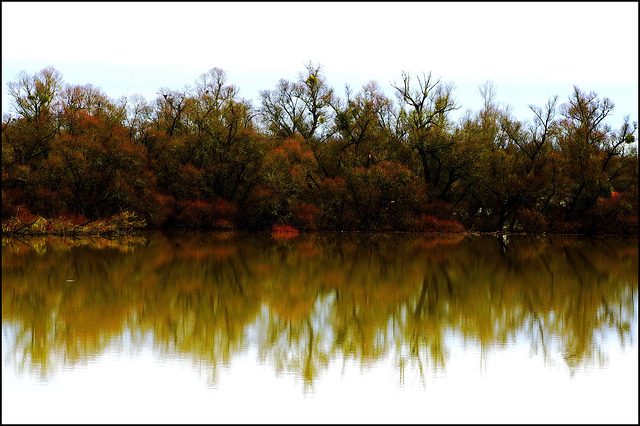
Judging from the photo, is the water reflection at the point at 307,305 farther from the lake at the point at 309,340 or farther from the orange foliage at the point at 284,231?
the orange foliage at the point at 284,231

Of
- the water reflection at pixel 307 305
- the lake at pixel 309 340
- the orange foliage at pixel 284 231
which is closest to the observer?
the lake at pixel 309 340

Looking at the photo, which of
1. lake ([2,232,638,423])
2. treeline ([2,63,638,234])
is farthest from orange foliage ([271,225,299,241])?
lake ([2,232,638,423])

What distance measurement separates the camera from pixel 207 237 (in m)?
41.0

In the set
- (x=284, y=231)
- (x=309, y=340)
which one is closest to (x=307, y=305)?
(x=309, y=340)

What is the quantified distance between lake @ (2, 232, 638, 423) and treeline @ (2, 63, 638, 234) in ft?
Result: 69.7

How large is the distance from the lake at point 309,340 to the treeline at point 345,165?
69.7ft

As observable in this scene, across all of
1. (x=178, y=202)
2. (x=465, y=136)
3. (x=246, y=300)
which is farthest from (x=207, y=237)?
(x=246, y=300)

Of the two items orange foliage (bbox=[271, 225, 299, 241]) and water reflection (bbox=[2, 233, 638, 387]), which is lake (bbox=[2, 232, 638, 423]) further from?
orange foliage (bbox=[271, 225, 299, 241])

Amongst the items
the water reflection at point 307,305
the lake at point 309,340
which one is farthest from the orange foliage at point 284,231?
the lake at point 309,340

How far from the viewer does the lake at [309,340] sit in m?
8.94

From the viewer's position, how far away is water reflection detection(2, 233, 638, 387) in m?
11.8

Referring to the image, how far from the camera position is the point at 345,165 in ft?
162

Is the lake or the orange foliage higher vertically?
the orange foliage

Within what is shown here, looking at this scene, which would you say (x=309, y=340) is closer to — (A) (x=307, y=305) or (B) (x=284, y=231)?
(A) (x=307, y=305)
